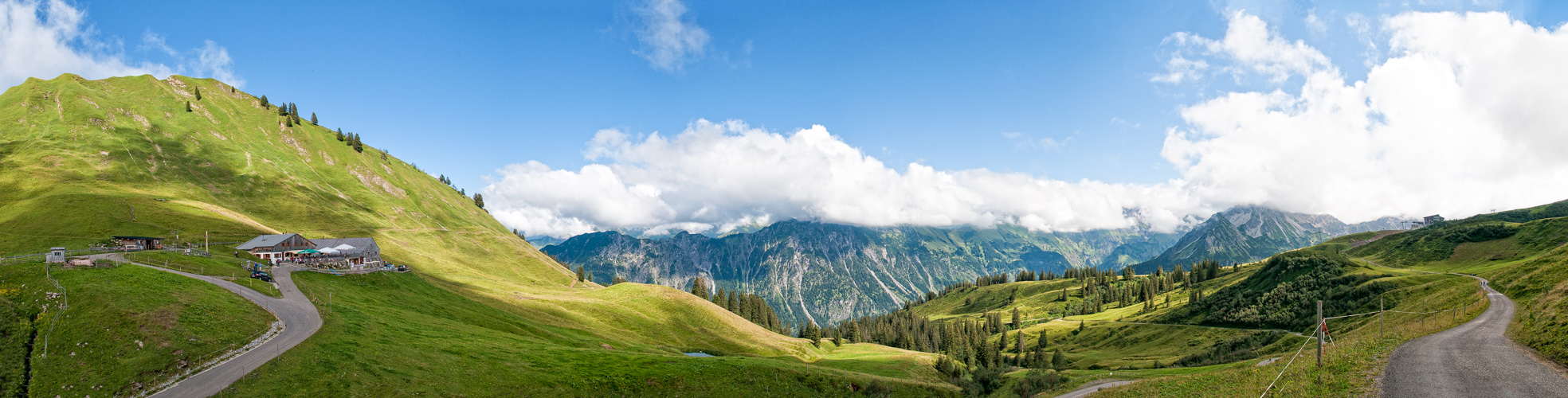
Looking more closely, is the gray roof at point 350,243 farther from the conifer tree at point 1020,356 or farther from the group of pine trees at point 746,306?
the conifer tree at point 1020,356

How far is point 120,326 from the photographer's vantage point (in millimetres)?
41375

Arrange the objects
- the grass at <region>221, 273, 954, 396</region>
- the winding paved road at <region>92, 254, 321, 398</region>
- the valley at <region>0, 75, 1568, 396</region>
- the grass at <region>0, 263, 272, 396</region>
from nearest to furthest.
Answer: the grass at <region>0, 263, 272, 396</region>
the winding paved road at <region>92, 254, 321, 398</region>
the valley at <region>0, 75, 1568, 396</region>
the grass at <region>221, 273, 954, 396</region>

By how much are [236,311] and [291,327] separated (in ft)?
15.7

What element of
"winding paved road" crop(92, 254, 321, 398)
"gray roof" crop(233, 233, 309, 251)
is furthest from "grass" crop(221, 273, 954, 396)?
"gray roof" crop(233, 233, 309, 251)

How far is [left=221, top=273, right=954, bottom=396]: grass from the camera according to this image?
139ft

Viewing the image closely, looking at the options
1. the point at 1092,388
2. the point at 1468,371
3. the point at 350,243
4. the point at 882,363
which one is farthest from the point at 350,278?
the point at 1468,371

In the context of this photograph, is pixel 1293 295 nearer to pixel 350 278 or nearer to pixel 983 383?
pixel 983 383

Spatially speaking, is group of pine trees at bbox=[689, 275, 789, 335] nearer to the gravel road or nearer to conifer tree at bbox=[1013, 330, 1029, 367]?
conifer tree at bbox=[1013, 330, 1029, 367]

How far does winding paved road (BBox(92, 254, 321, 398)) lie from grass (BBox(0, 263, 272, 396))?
166 cm

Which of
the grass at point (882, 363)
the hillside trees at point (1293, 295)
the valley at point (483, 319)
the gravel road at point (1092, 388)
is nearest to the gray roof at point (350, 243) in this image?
the valley at point (483, 319)

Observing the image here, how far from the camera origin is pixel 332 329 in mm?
51562

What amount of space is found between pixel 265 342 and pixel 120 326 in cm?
844

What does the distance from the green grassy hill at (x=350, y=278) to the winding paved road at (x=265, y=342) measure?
1934 millimetres

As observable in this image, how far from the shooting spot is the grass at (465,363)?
42406mm
